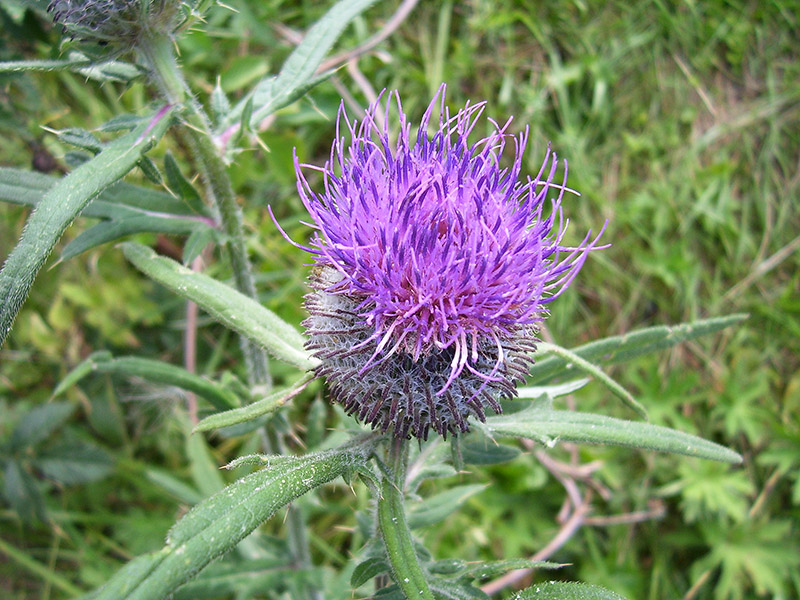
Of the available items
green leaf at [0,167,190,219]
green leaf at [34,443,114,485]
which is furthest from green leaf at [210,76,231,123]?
green leaf at [34,443,114,485]

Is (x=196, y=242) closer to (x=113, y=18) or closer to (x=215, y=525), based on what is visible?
(x=113, y=18)

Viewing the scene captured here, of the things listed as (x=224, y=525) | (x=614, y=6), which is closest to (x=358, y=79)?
(x=614, y=6)

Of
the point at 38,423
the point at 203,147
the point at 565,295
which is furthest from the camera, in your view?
the point at 565,295

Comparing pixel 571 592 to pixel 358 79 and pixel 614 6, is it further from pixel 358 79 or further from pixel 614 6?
pixel 614 6

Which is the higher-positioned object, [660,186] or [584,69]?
[584,69]

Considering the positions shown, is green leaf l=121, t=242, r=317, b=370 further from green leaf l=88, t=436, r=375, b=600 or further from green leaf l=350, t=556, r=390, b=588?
green leaf l=350, t=556, r=390, b=588

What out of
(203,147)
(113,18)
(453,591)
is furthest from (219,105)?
(453,591)
